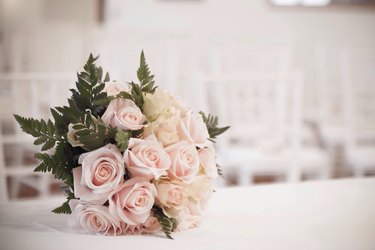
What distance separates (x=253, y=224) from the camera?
35.0 inches

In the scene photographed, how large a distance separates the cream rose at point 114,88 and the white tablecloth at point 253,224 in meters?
0.21

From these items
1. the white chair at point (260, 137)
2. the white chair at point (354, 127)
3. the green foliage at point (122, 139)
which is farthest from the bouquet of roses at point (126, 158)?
the white chair at point (354, 127)

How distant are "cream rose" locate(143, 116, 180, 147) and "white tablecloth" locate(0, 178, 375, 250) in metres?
0.14

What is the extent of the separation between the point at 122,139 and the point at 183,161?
92 mm

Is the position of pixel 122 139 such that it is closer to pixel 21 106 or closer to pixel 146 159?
pixel 146 159

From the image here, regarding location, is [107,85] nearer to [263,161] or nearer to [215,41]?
[263,161]

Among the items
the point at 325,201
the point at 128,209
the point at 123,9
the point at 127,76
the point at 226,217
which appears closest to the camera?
the point at 128,209

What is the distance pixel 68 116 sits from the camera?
80 cm

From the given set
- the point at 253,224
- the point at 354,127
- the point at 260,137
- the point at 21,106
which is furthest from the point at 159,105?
the point at 354,127

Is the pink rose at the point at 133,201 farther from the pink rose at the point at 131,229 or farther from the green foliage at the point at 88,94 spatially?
the green foliage at the point at 88,94

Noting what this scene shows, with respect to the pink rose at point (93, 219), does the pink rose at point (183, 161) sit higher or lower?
higher

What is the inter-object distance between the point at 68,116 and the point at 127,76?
1.54m

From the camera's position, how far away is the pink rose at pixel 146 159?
766mm

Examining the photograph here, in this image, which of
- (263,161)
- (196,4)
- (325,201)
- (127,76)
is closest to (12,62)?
(196,4)
